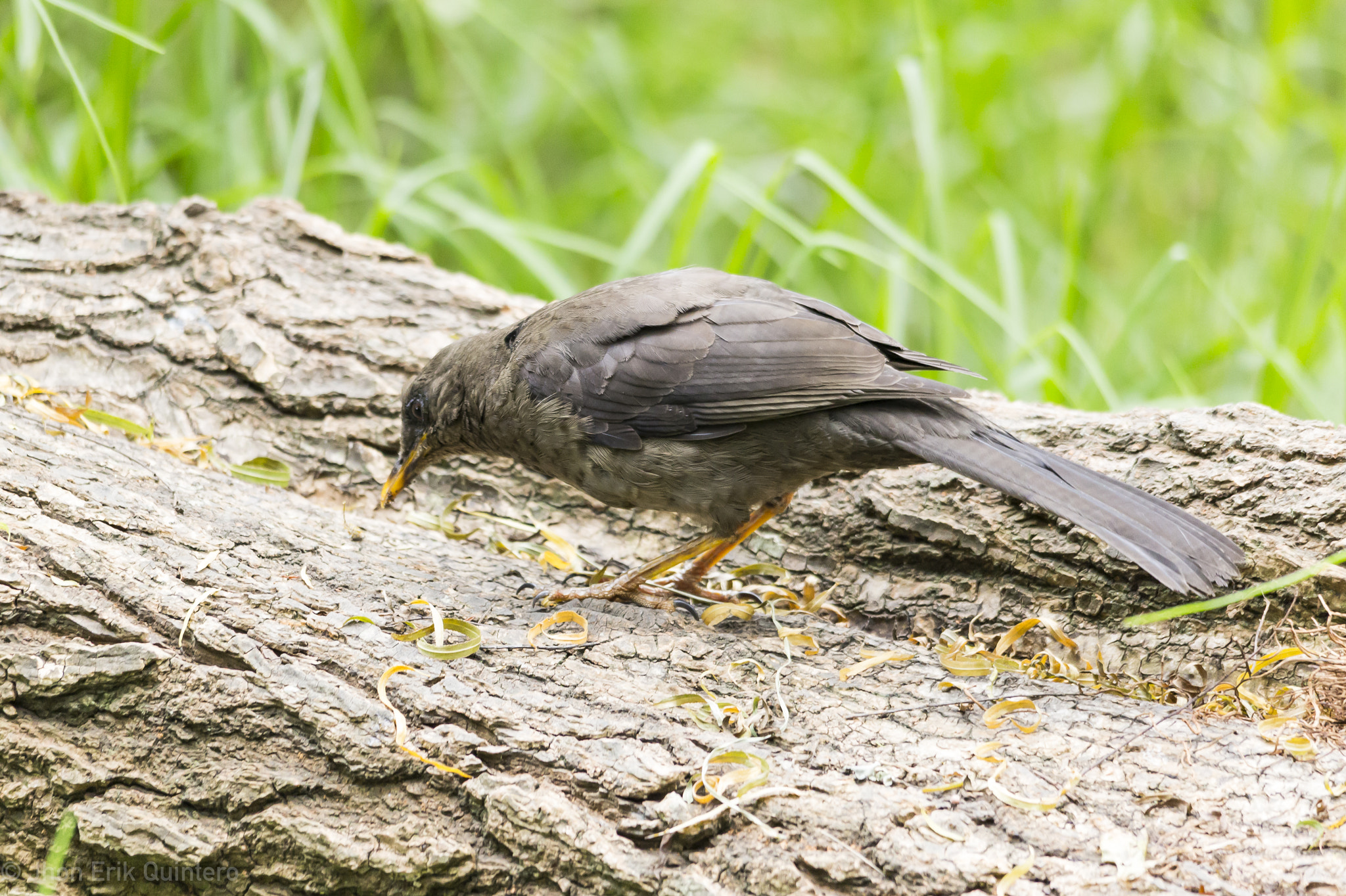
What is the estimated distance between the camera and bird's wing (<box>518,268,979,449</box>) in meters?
3.11

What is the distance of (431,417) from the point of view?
3.68 m

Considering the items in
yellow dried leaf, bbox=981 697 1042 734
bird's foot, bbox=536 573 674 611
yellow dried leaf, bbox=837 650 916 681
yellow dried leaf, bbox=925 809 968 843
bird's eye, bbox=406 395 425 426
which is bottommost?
bird's foot, bbox=536 573 674 611

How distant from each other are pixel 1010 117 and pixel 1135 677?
180 inches

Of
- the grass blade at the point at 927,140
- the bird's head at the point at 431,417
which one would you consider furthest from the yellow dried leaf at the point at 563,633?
the grass blade at the point at 927,140

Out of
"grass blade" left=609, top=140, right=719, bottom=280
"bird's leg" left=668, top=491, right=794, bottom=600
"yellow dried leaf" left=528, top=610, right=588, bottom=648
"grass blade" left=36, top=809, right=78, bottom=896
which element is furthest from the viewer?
"grass blade" left=609, top=140, right=719, bottom=280

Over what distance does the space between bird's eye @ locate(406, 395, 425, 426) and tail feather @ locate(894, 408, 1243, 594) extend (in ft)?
5.37

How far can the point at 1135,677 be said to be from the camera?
2992mm

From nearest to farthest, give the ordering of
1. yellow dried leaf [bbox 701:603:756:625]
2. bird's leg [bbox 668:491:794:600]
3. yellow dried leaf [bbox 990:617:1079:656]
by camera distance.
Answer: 1. yellow dried leaf [bbox 990:617:1079:656]
2. yellow dried leaf [bbox 701:603:756:625]
3. bird's leg [bbox 668:491:794:600]

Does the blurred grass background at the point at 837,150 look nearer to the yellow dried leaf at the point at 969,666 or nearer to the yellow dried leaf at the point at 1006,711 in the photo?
the yellow dried leaf at the point at 969,666

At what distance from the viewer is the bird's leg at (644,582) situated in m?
3.33

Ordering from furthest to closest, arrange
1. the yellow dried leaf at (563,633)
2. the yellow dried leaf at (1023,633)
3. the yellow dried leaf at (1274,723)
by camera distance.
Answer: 1. the yellow dried leaf at (1023,633)
2. the yellow dried leaf at (563,633)
3. the yellow dried leaf at (1274,723)

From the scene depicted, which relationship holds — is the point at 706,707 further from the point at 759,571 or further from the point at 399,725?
the point at 759,571

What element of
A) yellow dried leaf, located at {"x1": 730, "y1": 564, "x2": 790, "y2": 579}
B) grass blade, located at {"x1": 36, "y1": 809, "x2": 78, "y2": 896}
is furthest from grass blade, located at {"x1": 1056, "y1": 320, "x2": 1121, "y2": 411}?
grass blade, located at {"x1": 36, "y1": 809, "x2": 78, "y2": 896}

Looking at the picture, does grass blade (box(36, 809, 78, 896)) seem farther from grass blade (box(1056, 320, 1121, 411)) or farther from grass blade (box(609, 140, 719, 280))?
grass blade (box(1056, 320, 1121, 411))
